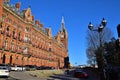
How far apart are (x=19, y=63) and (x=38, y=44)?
22.3 metres

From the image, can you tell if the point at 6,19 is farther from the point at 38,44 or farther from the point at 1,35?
the point at 38,44

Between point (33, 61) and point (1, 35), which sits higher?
point (1, 35)

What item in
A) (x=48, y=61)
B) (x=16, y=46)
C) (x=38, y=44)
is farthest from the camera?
(x=48, y=61)

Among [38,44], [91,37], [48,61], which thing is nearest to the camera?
[91,37]

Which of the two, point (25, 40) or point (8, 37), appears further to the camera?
point (25, 40)

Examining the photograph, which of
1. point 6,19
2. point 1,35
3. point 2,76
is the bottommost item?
point 2,76

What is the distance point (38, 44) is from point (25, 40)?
15914 mm

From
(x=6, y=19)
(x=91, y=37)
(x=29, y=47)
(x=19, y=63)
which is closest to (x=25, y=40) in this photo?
(x=29, y=47)

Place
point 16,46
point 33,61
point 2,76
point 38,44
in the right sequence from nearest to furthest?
point 2,76 < point 16,46 < point 33,61 < point 38,44

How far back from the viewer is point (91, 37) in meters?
57.9

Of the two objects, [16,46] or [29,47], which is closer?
[16,46]

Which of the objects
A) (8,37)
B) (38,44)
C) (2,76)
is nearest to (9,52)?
(8,37)

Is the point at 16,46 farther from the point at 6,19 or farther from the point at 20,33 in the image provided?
the point at 6,19

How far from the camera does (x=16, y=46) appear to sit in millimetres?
68938
